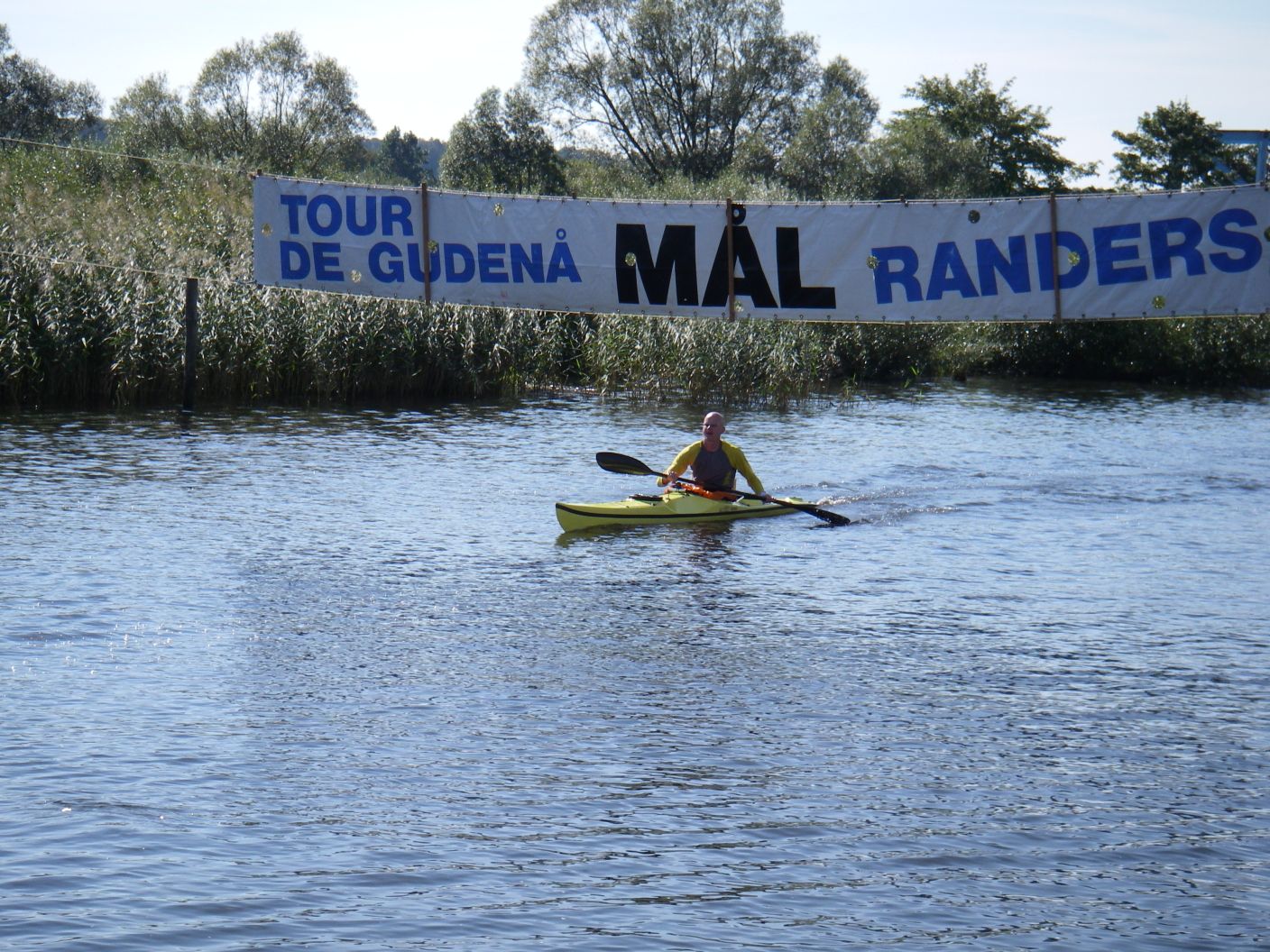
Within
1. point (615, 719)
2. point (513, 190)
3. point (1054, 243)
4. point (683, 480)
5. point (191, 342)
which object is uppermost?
point (513, 190)

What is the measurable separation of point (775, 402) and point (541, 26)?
43.0 metres

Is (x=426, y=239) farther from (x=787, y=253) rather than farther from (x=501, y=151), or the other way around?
(x=501, y=151)

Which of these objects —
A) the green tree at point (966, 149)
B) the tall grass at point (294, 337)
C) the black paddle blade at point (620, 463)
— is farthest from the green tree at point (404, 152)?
the black paddle blade at point (620, 463)

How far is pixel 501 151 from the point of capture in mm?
58562

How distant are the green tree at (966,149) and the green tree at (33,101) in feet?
106

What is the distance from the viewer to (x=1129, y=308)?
517 inches

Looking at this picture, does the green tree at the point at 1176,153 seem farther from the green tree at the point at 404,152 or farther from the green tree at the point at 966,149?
the green tree at the point at 404,152

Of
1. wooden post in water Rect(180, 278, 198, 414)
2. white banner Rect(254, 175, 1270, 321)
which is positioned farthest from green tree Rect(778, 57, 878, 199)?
white banner Rect(254, 175, 1270, 321)

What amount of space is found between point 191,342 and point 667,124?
151 feet

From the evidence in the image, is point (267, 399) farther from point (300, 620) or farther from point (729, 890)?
point (729, 890)

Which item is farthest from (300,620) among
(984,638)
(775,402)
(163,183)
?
(163,183)

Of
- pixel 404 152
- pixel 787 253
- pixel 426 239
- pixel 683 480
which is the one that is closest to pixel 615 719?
pixel 787 253

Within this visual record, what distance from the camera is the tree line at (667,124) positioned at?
50688 millimetres

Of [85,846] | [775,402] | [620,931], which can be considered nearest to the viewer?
[620,931]
